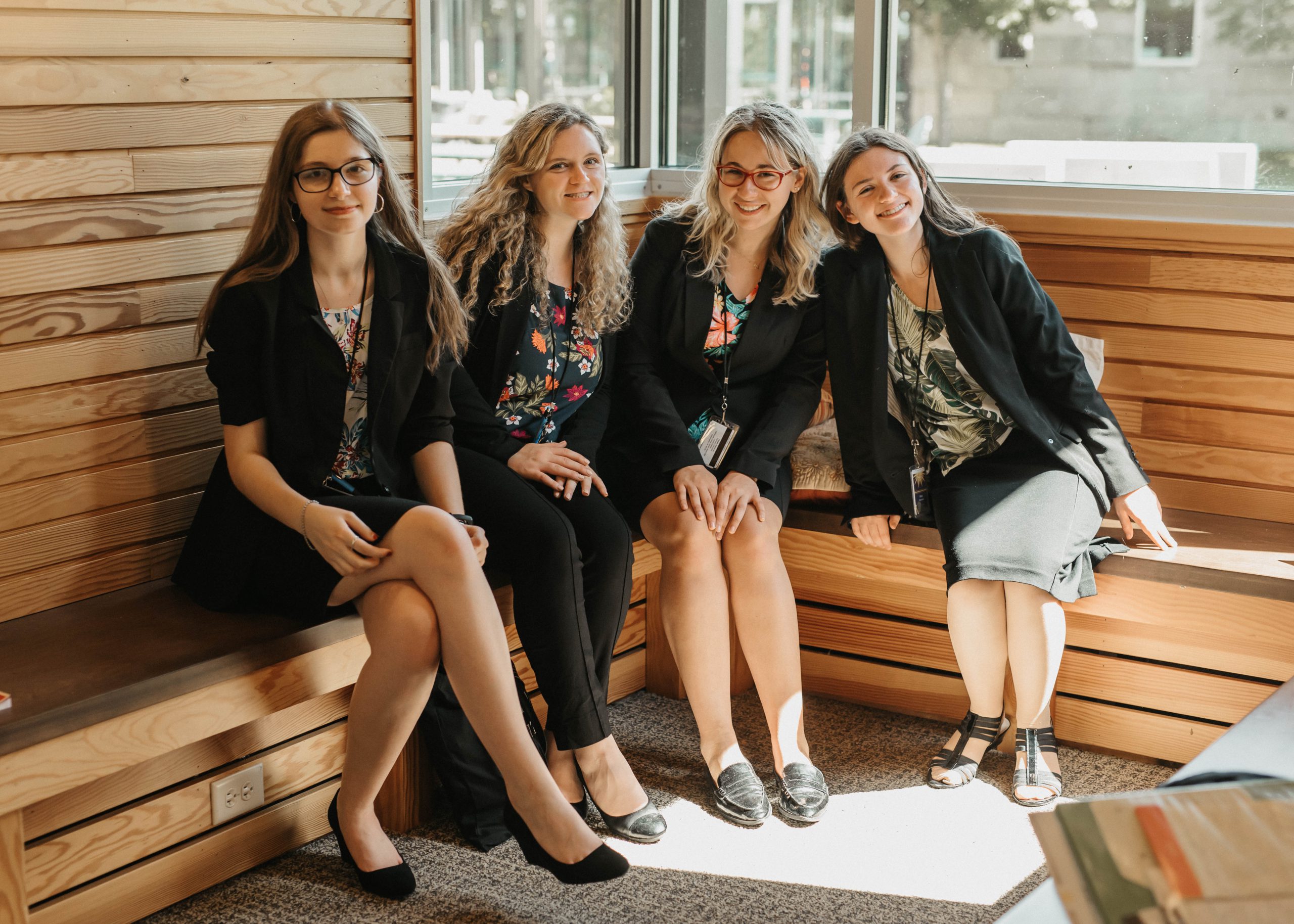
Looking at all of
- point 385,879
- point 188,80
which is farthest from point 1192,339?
point 188,80

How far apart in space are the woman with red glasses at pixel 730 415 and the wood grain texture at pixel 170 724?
2.20 feet

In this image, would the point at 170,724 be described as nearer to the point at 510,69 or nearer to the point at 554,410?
the point at 554,410

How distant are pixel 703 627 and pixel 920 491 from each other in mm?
556

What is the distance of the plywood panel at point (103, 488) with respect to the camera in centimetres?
210

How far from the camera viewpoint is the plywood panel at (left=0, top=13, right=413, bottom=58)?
79.3 inches

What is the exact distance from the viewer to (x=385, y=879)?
209 cm

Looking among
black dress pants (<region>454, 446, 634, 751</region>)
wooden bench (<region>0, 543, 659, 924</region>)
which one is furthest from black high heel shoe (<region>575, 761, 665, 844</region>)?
wooden bench (<region>0, 543, 659, 924</region>)

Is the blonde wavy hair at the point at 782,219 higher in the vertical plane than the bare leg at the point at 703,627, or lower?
higher

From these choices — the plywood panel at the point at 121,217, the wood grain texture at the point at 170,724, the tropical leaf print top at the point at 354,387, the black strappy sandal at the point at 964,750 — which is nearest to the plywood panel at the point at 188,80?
the plywood panel at the point at 121,217

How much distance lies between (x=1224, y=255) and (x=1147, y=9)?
578 millimetres

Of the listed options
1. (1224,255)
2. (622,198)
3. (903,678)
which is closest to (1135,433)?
(1224,255)

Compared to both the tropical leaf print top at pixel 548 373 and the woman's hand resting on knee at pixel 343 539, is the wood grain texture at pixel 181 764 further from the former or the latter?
the tropical leaf print top at pixel 548 373

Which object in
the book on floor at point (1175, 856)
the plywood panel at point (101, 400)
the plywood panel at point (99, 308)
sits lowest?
the book on floor at point (1175, 856)

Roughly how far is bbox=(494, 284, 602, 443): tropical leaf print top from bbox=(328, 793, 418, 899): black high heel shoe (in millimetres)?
802
